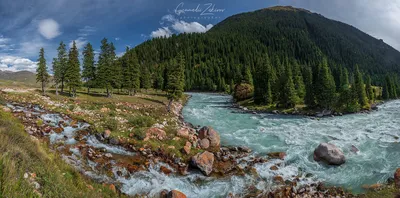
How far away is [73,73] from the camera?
1800 inches

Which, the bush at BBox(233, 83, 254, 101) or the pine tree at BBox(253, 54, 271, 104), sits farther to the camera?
the bush at BBox(233, 83, 254, 101)

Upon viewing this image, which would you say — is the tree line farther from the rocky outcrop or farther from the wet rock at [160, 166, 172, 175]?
the wet rock at [160, 166, 172, 175]

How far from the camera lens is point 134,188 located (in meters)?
12.8

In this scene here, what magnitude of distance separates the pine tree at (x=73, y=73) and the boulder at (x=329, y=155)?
46.3 meters

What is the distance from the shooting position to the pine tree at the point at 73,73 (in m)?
44.9

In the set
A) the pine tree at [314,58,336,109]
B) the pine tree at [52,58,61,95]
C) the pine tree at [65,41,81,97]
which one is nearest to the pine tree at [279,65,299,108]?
the pine tree at [314,58,336,109]

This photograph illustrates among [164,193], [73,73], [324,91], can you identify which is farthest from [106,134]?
[324,91]

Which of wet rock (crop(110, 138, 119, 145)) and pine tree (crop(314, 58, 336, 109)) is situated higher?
pine tree (crop(314, 58, 336, 109))

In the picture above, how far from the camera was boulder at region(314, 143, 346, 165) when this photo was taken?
56.7 feet

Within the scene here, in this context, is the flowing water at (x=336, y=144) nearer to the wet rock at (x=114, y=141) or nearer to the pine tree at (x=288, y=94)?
the wet rock at (x=114, y=141)

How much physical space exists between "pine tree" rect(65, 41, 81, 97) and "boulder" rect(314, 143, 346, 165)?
46.3 metres

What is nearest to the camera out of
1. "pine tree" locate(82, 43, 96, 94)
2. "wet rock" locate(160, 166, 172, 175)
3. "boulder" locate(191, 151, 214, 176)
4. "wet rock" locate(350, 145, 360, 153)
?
"wet rock" locate(160, 166, 172, 175)

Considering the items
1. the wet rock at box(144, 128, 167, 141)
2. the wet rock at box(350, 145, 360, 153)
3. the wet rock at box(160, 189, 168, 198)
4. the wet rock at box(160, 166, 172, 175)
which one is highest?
the wet rock at box(144, 128, 167, 141)

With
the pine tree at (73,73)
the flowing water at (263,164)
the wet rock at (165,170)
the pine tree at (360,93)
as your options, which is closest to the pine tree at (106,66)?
the pine tree at (73,73)
